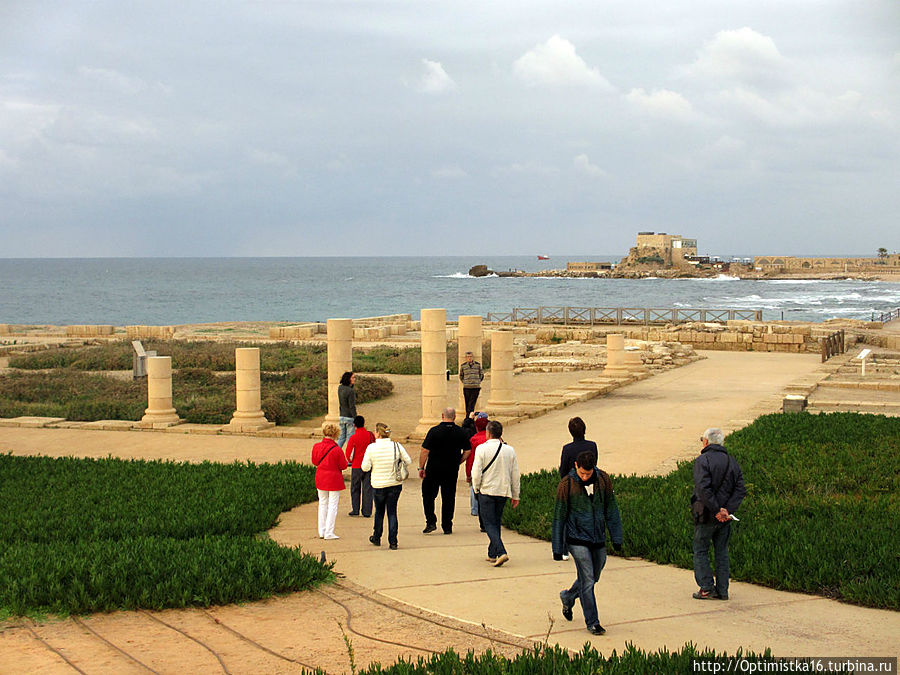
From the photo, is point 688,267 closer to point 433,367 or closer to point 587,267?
point 587,267

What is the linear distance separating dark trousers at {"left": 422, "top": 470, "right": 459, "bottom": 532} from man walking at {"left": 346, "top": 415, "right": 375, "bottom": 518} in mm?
988

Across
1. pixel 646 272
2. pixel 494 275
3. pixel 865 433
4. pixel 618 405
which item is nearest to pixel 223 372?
pixel 618 405

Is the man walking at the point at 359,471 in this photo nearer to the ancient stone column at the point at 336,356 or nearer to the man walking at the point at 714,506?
the man walking at the point at 714,506

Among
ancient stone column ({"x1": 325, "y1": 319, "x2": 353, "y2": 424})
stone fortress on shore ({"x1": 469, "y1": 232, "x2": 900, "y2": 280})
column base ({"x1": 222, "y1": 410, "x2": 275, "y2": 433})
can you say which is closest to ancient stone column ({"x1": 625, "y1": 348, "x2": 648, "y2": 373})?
ancient stone column ({"x1": 325, "y1": 319, "x2": 353, "y2": 424})

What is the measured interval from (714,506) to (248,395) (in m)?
13.3

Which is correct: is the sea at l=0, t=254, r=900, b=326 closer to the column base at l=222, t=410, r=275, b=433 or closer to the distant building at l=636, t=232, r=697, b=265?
the distant building at l=636, t=232, r=697, b=265

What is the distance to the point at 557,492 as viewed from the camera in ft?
26.6

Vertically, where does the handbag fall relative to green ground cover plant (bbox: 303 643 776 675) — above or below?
above

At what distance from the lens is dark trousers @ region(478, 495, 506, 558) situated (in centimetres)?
970

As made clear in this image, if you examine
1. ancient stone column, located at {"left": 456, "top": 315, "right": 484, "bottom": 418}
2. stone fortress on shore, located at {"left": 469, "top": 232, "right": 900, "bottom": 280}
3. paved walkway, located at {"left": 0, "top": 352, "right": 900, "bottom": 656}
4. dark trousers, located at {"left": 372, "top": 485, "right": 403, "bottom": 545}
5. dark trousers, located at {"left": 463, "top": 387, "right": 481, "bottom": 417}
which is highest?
stone fortress on shore, located at {"left": 469, "top": 232, "right": 900, "bottom": 280}

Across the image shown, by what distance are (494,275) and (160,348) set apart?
542 feet

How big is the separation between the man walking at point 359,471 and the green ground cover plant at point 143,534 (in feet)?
3.05

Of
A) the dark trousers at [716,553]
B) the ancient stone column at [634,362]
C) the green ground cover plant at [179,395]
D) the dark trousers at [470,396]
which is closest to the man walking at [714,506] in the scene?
the dark trousers at [716,553]

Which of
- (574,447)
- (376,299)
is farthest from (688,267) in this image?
(574,447)
